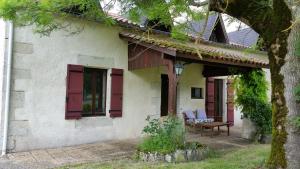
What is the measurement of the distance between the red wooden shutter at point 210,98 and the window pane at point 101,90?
5205mm

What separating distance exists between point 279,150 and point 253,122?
5388mm

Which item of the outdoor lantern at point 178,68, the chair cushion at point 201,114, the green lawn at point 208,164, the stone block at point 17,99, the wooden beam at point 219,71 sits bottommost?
the green lawn at point 208,164

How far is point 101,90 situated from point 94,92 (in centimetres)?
27

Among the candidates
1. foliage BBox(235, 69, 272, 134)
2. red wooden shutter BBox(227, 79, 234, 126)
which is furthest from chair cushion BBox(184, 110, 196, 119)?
red wooden shutter BBox(227, 79, 234, 126)

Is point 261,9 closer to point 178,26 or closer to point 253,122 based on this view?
point 178,26

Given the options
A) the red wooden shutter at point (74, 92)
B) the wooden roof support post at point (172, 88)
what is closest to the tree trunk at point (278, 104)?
the wooden roof support post at point (172, 88)

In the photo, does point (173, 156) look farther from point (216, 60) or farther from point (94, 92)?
point (94, 92)

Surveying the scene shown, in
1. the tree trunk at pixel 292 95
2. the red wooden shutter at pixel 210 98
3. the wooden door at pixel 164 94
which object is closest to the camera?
the tree trunk at pixel 292 95

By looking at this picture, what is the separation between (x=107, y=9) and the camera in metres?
7.31

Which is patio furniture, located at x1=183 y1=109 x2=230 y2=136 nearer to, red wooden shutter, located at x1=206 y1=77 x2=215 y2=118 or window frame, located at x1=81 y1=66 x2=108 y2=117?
red wooden shutter, located at x1=206 y1=77 x2=215 y2=118

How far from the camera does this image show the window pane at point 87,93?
31.1ft

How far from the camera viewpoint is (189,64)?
11992 millimetres

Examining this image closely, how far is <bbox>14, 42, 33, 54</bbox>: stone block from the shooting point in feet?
26.2

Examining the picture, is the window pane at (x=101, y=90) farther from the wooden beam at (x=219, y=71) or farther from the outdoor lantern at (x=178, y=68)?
the wooden beam at (x=219, y=71)
